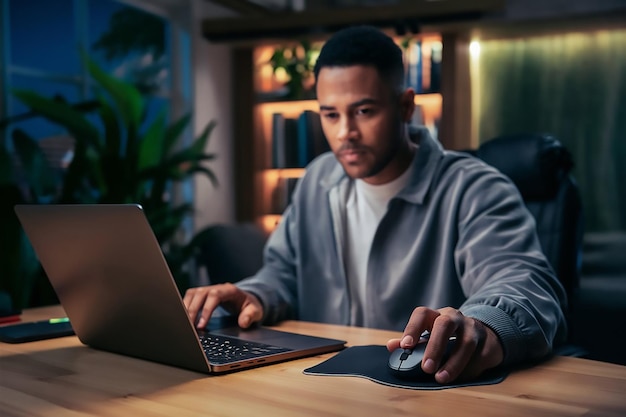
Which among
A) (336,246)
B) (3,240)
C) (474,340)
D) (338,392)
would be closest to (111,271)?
(338,392)

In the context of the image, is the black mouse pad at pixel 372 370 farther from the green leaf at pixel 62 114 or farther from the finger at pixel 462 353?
the green leaf at pixel 62 114

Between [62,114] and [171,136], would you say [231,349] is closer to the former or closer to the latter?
[62,114]

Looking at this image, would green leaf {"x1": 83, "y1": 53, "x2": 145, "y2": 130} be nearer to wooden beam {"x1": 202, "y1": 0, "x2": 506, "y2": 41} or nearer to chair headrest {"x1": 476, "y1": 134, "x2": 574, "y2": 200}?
wooden beam {"x1": 202, "y1": 0, "x2": 506, "y2": 41}

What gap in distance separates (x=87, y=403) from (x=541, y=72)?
418 cm

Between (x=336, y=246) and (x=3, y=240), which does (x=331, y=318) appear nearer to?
(x=336, y=246)

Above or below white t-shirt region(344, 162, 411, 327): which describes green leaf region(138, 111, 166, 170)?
above

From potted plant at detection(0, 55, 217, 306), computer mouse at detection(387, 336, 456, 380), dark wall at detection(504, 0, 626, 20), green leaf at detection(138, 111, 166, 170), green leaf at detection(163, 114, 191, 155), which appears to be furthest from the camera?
dark wall at detection(504, 0, 626, 20)

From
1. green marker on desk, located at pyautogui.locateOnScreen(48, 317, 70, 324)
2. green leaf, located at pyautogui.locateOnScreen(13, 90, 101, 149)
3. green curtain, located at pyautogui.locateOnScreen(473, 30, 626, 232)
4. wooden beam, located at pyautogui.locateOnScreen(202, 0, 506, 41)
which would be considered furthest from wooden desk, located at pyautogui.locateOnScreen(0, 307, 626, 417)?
green curtain, located at pyautogui.locateOnScreen(473, 30, 626, 232)

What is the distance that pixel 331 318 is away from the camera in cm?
164

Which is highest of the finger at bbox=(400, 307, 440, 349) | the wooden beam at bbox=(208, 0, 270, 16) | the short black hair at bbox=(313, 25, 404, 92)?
the wooden beam at bbox=(208, 0, 270, 16)

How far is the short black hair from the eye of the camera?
142 cm

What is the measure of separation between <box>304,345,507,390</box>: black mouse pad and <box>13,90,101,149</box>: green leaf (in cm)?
229

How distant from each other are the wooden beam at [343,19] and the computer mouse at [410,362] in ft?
11.2

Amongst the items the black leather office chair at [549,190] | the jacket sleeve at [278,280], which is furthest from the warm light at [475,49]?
the jacket sleeve at [278,280]
